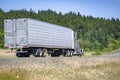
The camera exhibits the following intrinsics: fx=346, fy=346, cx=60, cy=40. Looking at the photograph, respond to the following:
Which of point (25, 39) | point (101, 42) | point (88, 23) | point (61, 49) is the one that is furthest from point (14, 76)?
point (88, 23)

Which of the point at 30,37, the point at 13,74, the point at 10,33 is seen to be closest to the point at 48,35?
the point at 30,37

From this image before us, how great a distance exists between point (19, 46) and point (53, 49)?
767cm

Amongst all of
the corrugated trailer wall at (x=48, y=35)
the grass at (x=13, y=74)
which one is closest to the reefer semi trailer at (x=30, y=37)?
the corrugated trailer wall at (x=48, y=35)

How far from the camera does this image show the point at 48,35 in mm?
37562

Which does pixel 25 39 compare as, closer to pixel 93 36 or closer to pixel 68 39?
pixel 68 39

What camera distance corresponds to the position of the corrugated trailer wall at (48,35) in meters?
33.6

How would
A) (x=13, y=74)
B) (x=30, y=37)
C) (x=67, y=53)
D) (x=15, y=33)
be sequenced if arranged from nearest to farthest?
(x=13, y=74)
(x=30, y=37)
(x=15, y=33)
(x=67, y=53)

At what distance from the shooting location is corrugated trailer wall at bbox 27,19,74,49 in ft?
110

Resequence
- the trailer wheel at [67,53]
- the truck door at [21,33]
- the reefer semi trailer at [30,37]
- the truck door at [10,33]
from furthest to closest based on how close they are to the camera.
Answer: the trailer wheel at [67,53]
the truck door at [10,33]
the reefer semi trailer at [30,37]
the truck door at [21,33]

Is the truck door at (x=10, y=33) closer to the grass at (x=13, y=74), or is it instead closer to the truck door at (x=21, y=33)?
the truck door at (x=21, y=33)

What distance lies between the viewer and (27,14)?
547 ft

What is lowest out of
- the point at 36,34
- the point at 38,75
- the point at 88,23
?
the point at 38,75

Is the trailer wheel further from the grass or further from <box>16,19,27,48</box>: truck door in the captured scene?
the grass

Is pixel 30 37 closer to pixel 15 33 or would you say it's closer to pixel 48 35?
pixel 15 33
